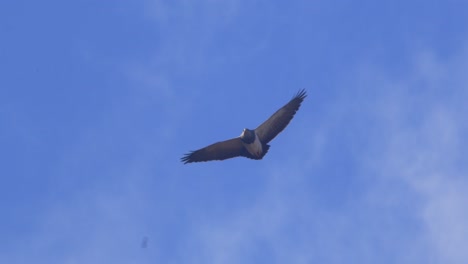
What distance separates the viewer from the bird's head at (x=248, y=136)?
3328 centimetres

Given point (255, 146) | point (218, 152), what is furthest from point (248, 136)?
point (218, 152)

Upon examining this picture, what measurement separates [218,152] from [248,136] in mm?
1956

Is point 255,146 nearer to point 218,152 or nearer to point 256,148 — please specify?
point 256,148

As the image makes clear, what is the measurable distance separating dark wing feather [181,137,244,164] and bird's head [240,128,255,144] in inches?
20.0

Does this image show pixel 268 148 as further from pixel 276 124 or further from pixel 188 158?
pixel 188 158

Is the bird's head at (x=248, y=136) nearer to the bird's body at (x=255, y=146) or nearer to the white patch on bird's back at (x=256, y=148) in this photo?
the bird's body at (x=255, y=146)

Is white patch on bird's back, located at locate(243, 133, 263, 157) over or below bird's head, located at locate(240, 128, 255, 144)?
below

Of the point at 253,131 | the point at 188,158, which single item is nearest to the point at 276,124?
the point at 253,131

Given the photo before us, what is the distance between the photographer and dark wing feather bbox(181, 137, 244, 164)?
112 ft

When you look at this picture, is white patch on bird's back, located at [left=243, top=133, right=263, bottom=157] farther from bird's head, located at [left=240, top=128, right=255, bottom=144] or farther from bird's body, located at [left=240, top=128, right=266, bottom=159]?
bird's head, located at [left=240, top=128, right=255, bottom=144]

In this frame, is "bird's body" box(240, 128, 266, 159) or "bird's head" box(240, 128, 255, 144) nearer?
"bird's head" box(240, 128, 255, 144)

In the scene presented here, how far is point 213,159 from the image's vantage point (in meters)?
35.0

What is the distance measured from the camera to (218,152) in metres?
34.8

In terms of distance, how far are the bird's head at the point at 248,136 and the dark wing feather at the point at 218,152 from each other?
51 centimetres
